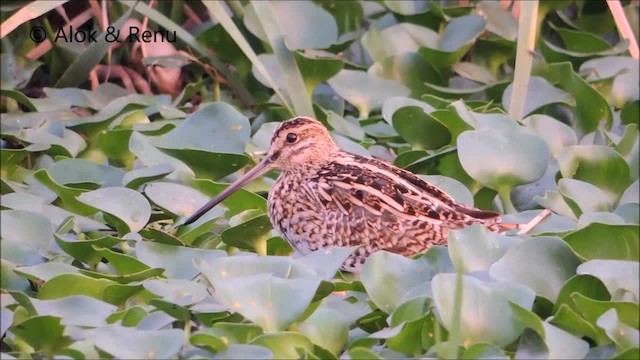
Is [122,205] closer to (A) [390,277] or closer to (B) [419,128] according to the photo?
(A) [390,277]

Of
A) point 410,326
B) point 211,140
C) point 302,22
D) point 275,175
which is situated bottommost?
point 275,175

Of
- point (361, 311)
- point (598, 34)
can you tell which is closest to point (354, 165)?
point (361, 311)

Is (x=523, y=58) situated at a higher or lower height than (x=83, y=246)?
higher

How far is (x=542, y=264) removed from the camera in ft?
11.3

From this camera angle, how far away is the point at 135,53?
18.7ft

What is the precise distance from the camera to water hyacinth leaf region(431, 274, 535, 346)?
10.5 ft

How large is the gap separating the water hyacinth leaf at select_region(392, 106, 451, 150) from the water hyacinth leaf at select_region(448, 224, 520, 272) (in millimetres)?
1010

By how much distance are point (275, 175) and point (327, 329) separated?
5.02 feet

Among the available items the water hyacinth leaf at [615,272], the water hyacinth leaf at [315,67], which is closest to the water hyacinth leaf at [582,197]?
the water hyacinth leaf at [615,272]

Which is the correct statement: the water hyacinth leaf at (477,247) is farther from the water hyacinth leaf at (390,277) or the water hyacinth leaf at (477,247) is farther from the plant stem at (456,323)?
the plant stem at (456,323)

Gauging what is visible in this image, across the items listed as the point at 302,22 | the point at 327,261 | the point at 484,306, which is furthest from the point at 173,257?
the point at 302,22

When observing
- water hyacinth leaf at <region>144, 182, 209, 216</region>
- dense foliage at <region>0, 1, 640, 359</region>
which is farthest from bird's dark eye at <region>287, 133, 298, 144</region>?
water hyacinth leaf at <region>144, 182, 209, 216</region>

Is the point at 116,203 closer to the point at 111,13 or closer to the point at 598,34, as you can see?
the point at 111,13

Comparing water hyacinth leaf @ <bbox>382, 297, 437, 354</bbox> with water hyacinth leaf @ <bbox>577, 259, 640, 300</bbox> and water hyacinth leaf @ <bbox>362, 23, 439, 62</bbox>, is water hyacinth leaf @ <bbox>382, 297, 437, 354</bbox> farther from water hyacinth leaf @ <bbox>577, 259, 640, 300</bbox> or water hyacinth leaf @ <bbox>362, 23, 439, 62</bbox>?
water hyacinth leaf @ <bbox>362, 23, 439, 62</bbox>
